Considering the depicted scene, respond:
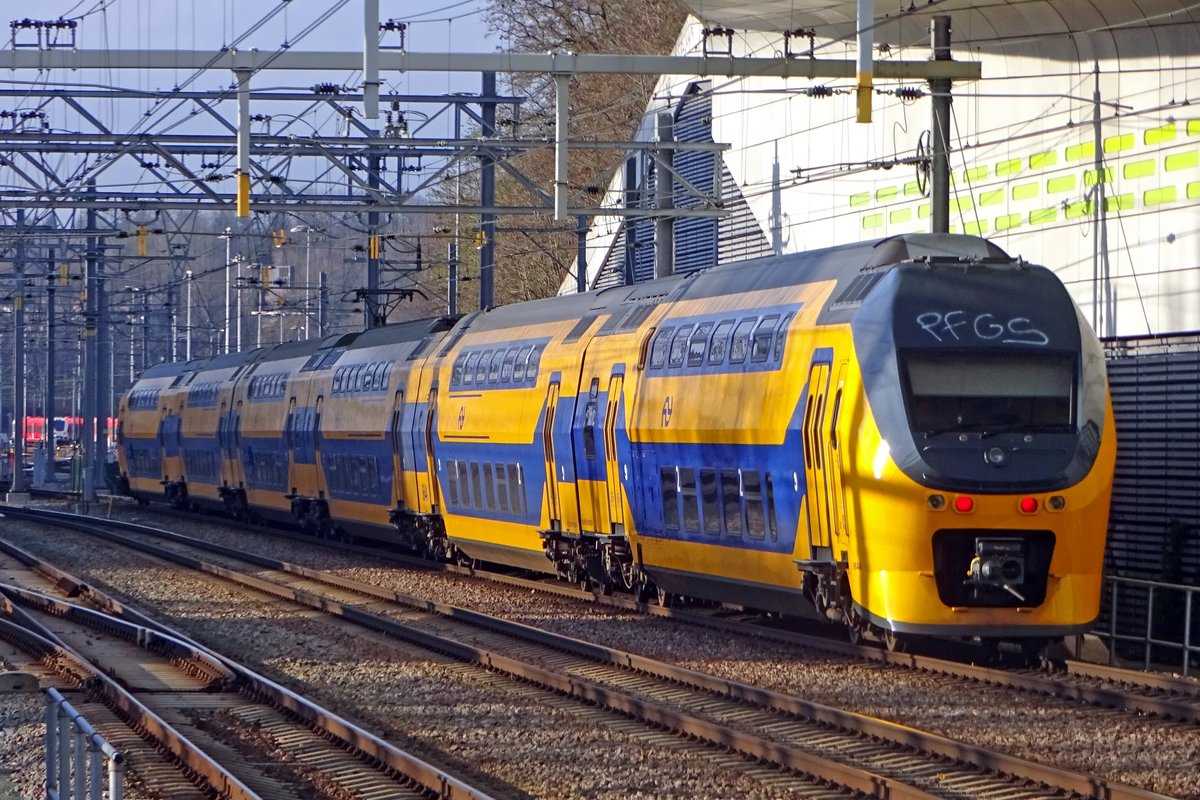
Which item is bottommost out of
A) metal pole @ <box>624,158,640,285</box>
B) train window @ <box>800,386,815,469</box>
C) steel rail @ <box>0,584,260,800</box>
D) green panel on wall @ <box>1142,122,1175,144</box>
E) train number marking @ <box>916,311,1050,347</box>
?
steel rail @ <box>0,584,260,800</box>

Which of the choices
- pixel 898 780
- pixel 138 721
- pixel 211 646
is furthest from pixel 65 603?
pixel 898 780

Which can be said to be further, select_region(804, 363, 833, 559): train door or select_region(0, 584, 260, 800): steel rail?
select_region(804, 363, 833, 559): train door

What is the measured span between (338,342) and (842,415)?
2131 centimetres

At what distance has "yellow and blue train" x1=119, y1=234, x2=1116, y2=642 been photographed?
46.3 feet

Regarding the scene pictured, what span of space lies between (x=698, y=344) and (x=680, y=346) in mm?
408

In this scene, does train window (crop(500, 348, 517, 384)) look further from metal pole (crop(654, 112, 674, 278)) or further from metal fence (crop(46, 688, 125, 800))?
metal fence (crop(46, 688, 125, 800))

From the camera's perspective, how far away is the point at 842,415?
14734 millimetres

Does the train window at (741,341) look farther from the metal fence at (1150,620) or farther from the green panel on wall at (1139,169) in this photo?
the green panel on wall at (1139,169)

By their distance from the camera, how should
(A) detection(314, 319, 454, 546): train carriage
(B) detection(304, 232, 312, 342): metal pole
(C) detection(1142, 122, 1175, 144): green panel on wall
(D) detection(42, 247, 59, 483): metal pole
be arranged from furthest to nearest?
1. (D) detection(42, 247, 59, 483): metal pole
2. (B) detection(304, 232, 312, 342): metal pole
3. (A) detection(314, 319, 454, 546): train carriage
4. (C) detection(1142, 122, 1175, 144): green panel on wall

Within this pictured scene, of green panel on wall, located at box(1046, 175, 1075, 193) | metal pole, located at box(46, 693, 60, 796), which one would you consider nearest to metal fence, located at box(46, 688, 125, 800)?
metal pole, located at box(46, 693, 60, 796)

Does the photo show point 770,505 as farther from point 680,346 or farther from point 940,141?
point 940,141

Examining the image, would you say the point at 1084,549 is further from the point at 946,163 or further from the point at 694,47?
the point at 694,47

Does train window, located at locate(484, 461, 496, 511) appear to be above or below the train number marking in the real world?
below

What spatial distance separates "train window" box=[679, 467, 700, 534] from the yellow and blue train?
29 mm
